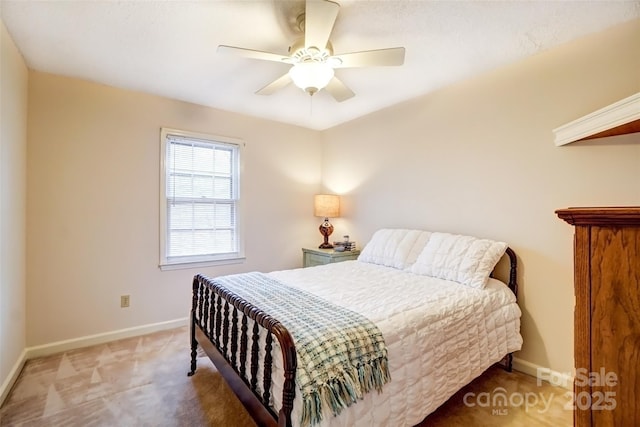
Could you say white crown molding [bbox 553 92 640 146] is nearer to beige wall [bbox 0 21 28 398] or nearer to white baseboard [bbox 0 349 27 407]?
beige wall [bbox 0 21 28 398]

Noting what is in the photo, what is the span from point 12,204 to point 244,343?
6.80ft

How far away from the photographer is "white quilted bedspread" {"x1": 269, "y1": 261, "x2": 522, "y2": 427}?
1.41 metres

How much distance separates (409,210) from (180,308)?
2675 millimetres

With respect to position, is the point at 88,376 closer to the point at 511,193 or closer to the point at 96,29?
the point at 96,29

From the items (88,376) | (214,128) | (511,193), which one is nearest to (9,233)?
(88,376)

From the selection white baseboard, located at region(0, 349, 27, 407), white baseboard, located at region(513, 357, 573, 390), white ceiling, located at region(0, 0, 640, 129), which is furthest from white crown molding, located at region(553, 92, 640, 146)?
white baseboard, located at region(0, 349, 27, 407)

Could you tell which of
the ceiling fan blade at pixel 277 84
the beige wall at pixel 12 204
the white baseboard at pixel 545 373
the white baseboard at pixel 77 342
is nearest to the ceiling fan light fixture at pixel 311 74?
the ceiling fan blade at pixel 277 84

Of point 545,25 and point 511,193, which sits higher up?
point 545,25

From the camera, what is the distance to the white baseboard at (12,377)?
1.91 metres

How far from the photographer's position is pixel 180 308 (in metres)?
3.21

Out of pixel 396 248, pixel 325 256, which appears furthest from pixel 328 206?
pixel 396 248

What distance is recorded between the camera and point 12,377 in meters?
2.09

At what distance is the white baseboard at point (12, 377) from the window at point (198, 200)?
120cm

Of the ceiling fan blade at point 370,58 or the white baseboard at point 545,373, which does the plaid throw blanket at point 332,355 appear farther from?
the white baseboard at point 545,373
